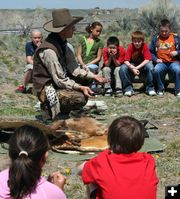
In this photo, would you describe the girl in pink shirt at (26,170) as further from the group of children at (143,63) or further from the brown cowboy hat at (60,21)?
the group of children at (143,63)

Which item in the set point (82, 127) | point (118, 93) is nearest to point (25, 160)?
point (82, 127)

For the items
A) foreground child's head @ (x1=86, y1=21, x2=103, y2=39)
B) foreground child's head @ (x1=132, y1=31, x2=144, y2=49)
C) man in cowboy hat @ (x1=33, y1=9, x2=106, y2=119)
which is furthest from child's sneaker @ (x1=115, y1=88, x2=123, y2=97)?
man in cowboy hat @ (x1=33, y1=9, x2=106, y2=119)

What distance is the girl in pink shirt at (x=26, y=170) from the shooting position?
3.27 m

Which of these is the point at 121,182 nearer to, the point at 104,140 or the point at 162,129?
the point at 104,140

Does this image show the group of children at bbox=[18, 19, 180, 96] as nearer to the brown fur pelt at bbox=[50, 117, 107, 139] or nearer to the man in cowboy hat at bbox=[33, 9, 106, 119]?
the man in cowboy hat at bbox=[33, 9, 106, 119]

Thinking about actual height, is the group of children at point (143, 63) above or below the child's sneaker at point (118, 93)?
above

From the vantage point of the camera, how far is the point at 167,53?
1073cm

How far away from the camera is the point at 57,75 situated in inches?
287

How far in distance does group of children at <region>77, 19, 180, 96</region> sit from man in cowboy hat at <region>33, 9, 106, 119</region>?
2.99 meters

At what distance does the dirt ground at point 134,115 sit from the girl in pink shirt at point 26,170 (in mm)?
1600

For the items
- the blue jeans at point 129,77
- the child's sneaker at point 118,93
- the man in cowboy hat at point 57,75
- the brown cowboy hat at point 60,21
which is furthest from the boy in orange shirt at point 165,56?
the brown cowboy hat at point 60,21

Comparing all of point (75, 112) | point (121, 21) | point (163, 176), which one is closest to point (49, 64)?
point (75, 112)

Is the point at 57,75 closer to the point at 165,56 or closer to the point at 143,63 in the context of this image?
the point at 143,63

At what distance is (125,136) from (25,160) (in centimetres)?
83
